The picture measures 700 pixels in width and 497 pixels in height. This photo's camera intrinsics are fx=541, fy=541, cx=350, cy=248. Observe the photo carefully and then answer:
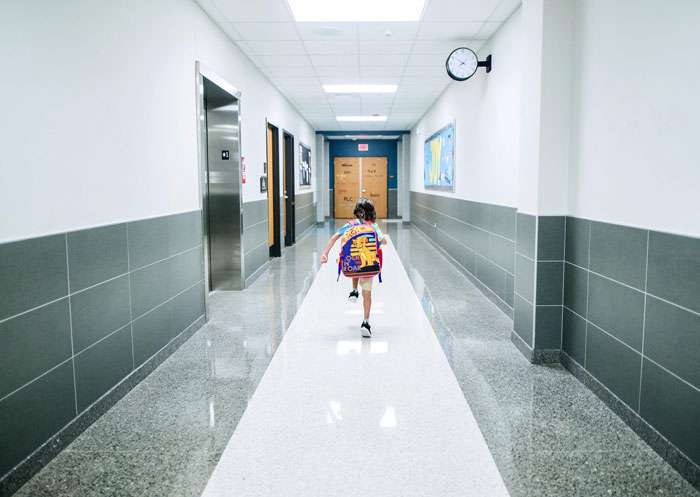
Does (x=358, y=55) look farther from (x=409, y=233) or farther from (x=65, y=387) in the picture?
(x=409, y=233)

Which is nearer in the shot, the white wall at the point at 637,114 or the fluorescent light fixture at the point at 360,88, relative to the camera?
the white wall at the point at 637,114

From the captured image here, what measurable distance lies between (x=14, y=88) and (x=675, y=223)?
9.99ft

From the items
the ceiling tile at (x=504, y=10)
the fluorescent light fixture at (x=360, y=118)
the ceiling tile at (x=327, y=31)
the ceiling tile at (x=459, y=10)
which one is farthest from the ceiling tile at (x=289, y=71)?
the fluorescent light fixture at (x=360, y=118)

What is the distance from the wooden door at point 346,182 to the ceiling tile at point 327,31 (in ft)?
41.8

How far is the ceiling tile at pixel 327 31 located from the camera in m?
5.55

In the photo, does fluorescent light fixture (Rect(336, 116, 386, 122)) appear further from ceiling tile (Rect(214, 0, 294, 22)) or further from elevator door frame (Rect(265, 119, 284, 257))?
ceiling tile (Rect(214, 0, 294, 22))

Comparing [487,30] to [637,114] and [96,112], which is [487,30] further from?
[96,112]

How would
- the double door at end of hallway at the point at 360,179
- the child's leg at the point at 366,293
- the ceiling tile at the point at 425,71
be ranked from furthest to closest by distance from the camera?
the double door at end of hallway at the point at 360,179 < the ceiling tile at the point at 425,71 < the child's leg at the point at 366,293

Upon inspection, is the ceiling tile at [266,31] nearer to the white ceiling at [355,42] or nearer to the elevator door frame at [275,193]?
the white ceiling at [355,42]

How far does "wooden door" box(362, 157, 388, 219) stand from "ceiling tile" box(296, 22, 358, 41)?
502 inches

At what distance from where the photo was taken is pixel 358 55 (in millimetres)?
6887

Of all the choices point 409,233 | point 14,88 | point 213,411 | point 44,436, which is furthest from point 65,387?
point 409,233

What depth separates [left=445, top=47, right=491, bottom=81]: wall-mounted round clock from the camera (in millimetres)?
6059

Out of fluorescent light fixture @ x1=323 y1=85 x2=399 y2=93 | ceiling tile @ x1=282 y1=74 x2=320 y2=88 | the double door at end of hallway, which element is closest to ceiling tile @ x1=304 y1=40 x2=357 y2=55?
ceiling tile @ x1=282 y1=74 x2=320 y2=88
